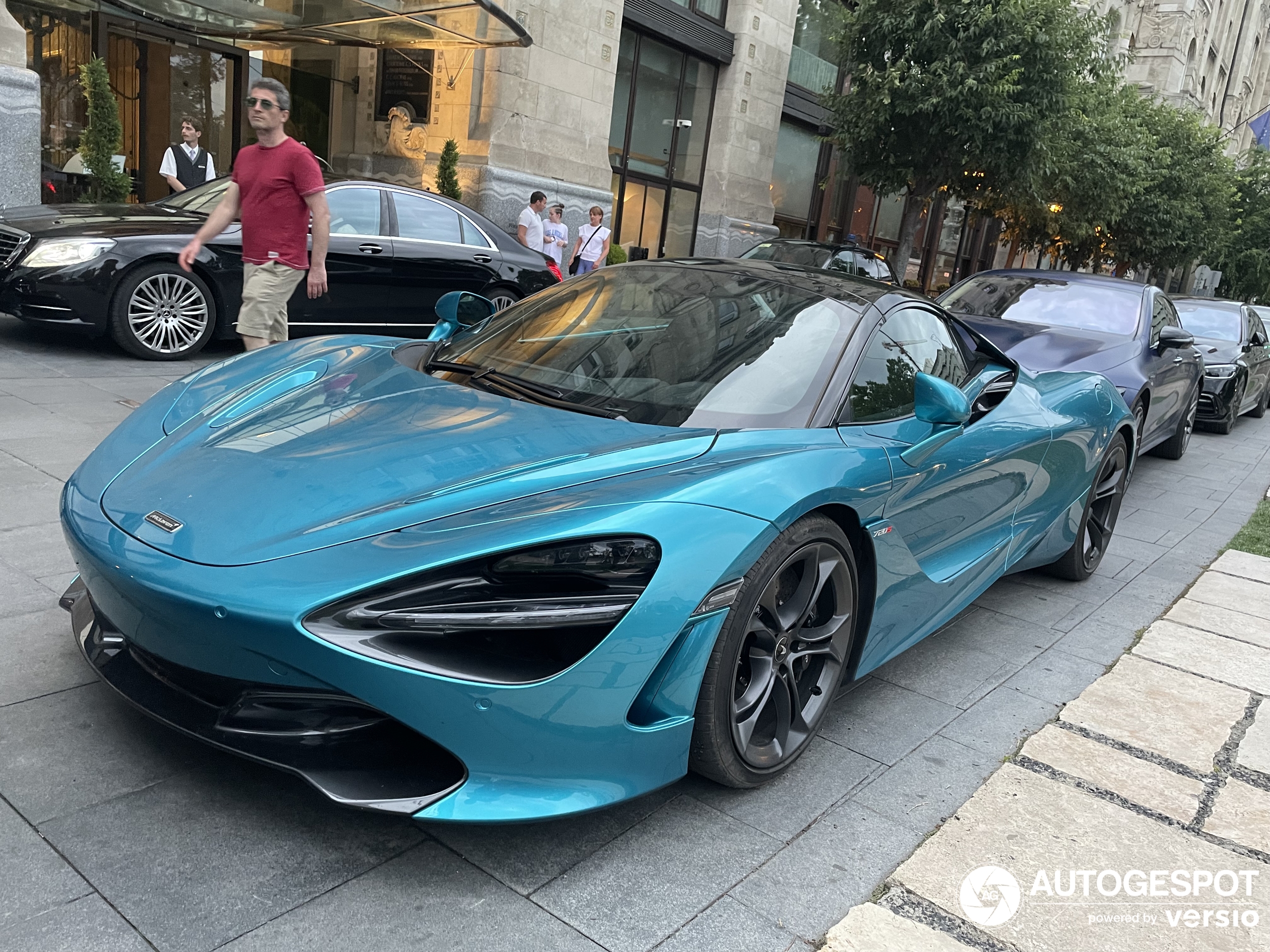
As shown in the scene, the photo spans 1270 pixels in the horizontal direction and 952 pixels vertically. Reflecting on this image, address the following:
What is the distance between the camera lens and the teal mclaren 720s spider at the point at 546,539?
6.48ft

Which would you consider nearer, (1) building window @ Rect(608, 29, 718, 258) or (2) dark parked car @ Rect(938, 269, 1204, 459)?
(2) dark parked car @ Rect(938, 269, 1204, 459)

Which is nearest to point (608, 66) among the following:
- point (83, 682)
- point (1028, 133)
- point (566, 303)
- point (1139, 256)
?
point (1028, 133)

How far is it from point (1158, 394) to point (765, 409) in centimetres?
568

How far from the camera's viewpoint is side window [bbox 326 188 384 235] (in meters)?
7.86

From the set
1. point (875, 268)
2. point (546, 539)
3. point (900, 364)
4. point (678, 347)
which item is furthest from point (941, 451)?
point (875, 268)

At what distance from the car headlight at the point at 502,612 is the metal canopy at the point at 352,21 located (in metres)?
11.5

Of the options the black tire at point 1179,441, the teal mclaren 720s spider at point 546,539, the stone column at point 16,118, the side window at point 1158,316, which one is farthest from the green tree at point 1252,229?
the teal mclaren 720s spider at point 546,539

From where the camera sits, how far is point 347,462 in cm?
239

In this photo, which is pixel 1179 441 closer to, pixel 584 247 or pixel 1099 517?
pixel 1099 517

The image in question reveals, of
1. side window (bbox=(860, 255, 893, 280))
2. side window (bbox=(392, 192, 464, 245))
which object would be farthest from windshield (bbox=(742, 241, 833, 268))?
side window (bbox=(392, 192, 464, 245))

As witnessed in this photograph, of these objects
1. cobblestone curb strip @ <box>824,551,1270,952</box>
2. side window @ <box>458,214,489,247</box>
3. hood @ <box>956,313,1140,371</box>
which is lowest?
cobblestone curb strip @ <box>824,551,1270,952</box>

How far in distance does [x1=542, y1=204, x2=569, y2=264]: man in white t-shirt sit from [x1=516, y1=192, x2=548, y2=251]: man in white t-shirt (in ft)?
0.63

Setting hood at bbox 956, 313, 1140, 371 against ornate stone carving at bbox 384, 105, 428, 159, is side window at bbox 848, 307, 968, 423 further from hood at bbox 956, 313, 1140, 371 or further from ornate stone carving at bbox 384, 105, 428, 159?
ornate stone carving at bbox 384, 105, 428, 159

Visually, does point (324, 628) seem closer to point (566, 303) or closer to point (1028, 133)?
point (566, 303)
